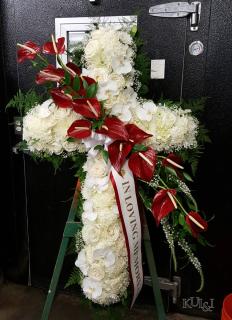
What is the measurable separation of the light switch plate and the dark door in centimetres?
2

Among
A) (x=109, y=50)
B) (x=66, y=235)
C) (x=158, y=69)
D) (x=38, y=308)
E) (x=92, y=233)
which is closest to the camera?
(x=109, y=50)

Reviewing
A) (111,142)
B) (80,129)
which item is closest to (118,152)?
(111,142)

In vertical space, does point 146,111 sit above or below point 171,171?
above

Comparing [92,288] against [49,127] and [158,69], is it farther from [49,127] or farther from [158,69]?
[158,69]

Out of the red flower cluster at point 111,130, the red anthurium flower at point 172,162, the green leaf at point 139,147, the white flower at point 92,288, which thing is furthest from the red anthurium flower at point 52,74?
the white flower at point 92,288

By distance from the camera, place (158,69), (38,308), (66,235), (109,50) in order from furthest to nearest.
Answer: (38,308) → (158,69) → (66,235) → (109,50)

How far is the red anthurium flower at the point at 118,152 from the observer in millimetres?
1145

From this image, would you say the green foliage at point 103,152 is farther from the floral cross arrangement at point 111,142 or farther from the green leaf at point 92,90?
the green leaf at point 92,90

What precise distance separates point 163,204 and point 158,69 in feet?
2.54

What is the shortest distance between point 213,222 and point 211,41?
0.91 m

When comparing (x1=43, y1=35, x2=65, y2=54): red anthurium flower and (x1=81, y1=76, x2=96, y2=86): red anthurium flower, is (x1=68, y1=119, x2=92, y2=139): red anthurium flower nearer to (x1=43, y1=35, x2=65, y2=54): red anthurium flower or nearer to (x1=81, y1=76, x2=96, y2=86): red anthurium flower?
(x1=81, y1=76, x2=96, y2=86): red anthurium flower

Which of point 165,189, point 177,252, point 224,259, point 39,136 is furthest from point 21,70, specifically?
point 224,259

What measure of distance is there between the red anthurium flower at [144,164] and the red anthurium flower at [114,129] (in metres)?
0.09

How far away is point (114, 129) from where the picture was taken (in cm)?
112
